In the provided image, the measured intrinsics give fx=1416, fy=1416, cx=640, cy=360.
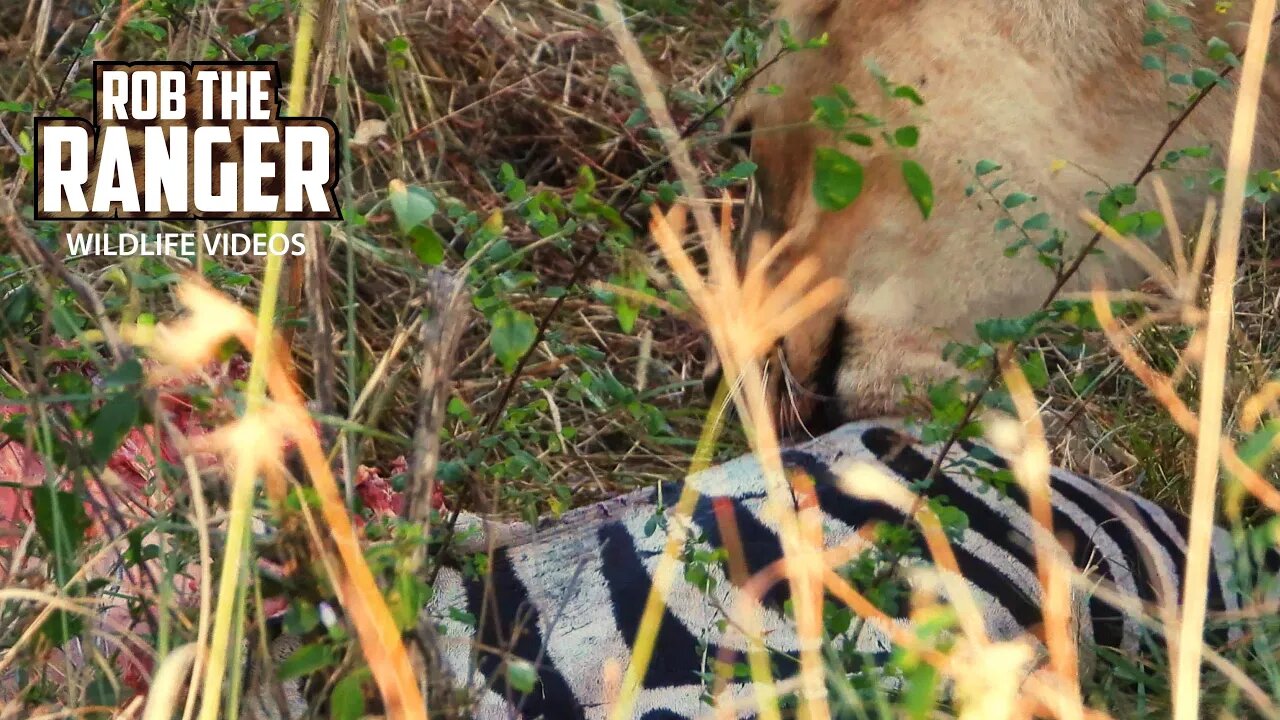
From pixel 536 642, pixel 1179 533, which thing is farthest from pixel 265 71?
pixel 1179 533

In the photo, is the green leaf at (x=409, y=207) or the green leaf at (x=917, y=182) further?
the green leaf at (x=917, y=182)

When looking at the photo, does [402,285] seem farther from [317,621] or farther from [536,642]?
[317,621]

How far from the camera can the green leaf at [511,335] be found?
1118 millimetres

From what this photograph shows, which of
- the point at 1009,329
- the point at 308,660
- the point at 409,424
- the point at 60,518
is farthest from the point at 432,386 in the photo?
the point at 409,424

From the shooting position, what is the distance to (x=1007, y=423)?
1.52m

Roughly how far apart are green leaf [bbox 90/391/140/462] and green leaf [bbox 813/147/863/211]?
1.91 ft

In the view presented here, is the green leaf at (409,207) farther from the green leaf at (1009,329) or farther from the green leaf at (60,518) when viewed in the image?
the green leaf at (1009,329)

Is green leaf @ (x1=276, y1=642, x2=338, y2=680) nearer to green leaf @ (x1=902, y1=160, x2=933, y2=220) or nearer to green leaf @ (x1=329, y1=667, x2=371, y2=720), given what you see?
green leaf @ (x1=329, y1=667, x2=371, y2=720)

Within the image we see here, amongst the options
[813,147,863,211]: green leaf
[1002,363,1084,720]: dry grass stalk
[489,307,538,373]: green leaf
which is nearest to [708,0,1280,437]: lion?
[1002,363,1084,720]: dry grass stalk

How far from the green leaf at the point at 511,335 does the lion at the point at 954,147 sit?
1045 millimetres

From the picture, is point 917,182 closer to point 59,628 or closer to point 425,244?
point 425,244

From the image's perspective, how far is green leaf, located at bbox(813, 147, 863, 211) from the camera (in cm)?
121

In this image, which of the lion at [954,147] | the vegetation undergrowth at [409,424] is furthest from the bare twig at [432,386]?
the lion at [954,147]

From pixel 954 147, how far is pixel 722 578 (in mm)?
909
